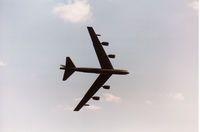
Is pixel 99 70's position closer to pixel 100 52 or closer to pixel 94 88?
pixel 100 52

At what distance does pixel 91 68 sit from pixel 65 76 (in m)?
5.30

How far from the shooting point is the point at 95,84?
5272 cm

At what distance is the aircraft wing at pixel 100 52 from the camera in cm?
4988

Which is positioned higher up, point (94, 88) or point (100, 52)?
point (100, 52)

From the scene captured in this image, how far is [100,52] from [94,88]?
810 cm

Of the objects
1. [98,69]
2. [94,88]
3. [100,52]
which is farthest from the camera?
[94,88]

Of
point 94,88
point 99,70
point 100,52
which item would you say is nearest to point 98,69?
point 99,70

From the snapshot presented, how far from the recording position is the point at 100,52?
50.7m

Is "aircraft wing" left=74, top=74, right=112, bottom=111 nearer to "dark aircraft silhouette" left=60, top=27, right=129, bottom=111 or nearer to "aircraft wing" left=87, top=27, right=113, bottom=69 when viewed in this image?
"dark aircraft silhouette" left=60, top=27, right=129, bottom=111

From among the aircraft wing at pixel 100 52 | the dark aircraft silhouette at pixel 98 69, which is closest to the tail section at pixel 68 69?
the dark aircraft silhouette at pixel 98 69

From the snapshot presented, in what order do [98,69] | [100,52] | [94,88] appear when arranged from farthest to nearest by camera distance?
1. [94,88]
2. [100,52]
3. [98,69]

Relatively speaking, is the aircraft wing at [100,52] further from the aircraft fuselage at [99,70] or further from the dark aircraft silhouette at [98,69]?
the aircraft fuselage at [99,70]

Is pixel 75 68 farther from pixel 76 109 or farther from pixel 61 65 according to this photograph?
pixel 76 109
